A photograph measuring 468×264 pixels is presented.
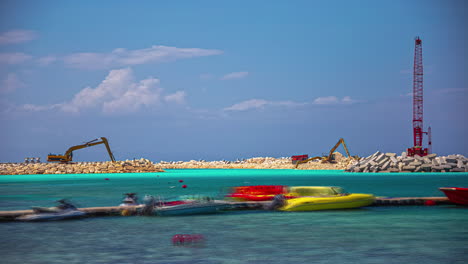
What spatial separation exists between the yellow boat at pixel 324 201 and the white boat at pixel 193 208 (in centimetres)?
367

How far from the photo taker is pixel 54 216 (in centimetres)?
2903

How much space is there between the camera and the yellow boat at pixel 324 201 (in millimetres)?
32625

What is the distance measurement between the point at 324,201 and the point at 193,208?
24.9 ft

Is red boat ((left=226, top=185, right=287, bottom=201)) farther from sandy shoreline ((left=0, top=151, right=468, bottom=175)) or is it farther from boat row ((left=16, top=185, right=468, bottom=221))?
sandy shoreline ((left=0, top=151, right=468, bottom=175))

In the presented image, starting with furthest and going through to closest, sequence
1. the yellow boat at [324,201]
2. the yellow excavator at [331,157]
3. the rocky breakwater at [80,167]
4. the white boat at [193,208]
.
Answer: the yellow excavator at [331,157]
the rocky breakwater at [80,167]
the yellow boat at [324,201]
the white boat at [193,208]

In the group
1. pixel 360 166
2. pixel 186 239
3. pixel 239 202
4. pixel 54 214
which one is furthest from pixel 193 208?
pixel 360 166

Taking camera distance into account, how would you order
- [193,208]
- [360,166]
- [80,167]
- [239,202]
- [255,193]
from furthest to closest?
[80,167] < [360,166] < [255,193] < [239,202] < [193,208]

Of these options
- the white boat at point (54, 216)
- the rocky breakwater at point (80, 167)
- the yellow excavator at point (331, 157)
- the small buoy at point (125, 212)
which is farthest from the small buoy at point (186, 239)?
the yellow excavator at point (331, 157)

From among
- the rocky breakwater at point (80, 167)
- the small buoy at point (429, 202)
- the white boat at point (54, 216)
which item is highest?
the rocky breakwater at point (80, 167)

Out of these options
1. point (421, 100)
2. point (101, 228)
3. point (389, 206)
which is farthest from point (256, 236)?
point (421, 100)

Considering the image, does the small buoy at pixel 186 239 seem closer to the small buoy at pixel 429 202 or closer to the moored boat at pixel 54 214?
the moored boat at pixel 54 214

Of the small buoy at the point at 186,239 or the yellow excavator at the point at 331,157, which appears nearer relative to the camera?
the small buoy at the point at 186,239

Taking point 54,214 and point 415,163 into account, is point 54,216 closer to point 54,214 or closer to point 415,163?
point 54,214

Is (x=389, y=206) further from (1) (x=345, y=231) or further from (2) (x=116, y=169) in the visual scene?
(2) (x=116, y=169)
